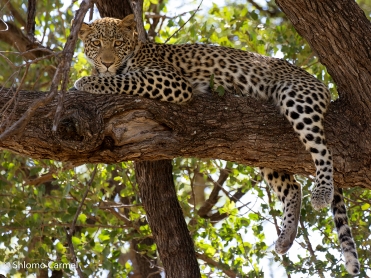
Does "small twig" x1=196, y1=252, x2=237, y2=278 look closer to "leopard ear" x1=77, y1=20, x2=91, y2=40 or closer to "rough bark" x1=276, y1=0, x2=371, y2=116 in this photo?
"rough bark" x1=276, y1=0, x2=371, y2=116

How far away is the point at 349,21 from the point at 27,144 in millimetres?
2667

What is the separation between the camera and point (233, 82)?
680 centimetres

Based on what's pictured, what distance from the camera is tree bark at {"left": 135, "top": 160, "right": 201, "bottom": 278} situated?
701 centimetres

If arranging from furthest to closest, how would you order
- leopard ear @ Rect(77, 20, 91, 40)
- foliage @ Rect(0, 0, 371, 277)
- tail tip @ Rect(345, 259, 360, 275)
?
foliage @ Rect(0, 0, 371, 277) < leopard ear @ Rect(77, 20, 91, 40) < tail tip @ Rect(345, 259, 360, 275)

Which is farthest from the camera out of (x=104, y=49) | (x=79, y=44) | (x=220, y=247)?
(x=79, y=44)

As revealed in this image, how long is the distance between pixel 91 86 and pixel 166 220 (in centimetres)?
186

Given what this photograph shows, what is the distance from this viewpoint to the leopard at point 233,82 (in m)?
5.89

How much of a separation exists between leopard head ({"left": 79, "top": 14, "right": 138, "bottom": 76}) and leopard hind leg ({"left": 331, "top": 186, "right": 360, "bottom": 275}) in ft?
7.61

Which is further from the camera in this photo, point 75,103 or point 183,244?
point 183,244

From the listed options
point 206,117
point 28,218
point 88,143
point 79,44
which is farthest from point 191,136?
point 79,44

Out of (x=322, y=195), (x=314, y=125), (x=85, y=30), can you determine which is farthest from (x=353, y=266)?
(x=85, y=30)

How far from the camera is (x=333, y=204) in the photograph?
6543 mm

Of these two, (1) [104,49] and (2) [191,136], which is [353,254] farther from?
(1) [104,49]

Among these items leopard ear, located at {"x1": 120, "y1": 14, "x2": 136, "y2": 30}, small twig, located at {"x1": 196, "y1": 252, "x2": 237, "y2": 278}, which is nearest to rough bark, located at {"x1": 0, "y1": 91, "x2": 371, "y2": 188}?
leopard ear, located at {"x1": 120, "y1": 14, "x2": 136, "y2": 30}
